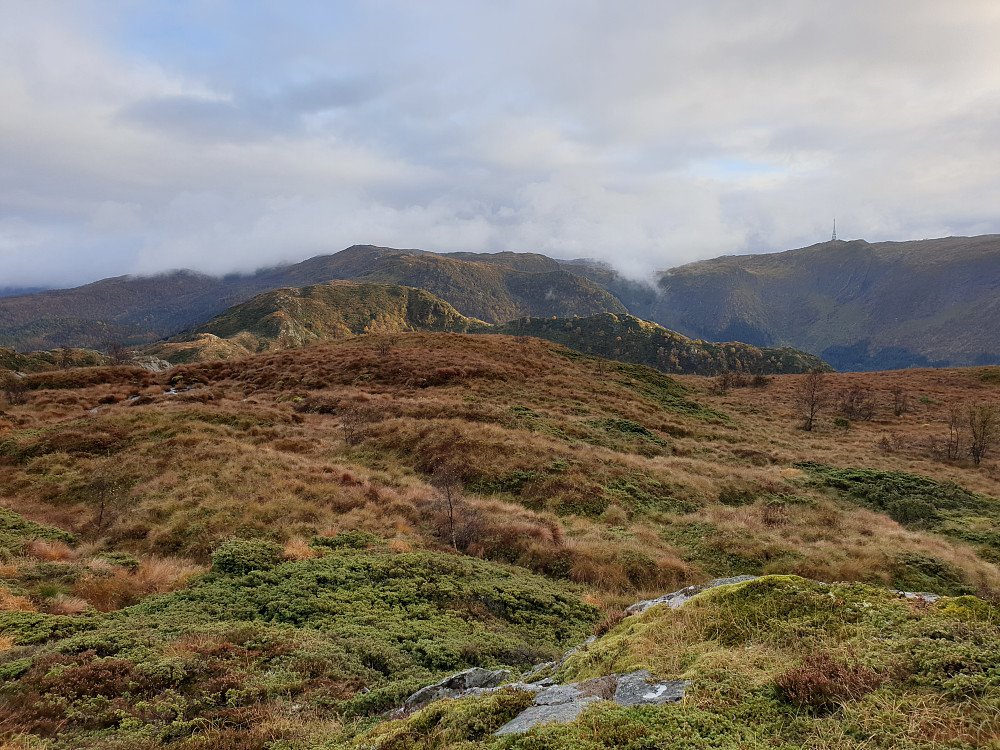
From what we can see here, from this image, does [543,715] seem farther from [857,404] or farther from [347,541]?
[857,404]

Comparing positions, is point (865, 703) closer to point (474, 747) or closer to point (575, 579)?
point (474, 747)

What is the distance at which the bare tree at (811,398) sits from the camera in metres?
46.8

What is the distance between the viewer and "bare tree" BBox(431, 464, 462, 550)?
14.7m

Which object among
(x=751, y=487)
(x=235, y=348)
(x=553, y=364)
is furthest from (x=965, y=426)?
(x=235, y=348)

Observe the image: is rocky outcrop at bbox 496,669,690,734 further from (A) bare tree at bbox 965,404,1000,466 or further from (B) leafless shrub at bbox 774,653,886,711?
(A) bare tree at bbox 965,404,1000,466

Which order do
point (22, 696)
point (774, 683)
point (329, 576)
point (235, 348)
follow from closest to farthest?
point (774, 683), point (22, 696), point (329, 576), point (235, 348)

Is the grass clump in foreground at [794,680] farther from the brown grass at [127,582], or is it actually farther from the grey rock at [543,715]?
the brown grass at [127,582]

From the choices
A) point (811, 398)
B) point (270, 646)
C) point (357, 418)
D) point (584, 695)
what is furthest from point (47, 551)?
point (811, 398)

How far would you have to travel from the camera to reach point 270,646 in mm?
7121

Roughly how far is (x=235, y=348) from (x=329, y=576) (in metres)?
190

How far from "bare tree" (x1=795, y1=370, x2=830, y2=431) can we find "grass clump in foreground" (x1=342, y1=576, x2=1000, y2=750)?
1894 inches

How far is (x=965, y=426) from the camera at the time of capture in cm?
4044

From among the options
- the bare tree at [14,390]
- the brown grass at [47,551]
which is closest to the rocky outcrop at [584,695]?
the brown grass at [47,551]

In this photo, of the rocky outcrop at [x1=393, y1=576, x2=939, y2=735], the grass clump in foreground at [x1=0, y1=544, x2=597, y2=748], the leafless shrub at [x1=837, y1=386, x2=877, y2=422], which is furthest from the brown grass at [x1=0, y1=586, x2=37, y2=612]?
the leafless shrub at [x1=837, y1=386, x2=877, y2=422]
